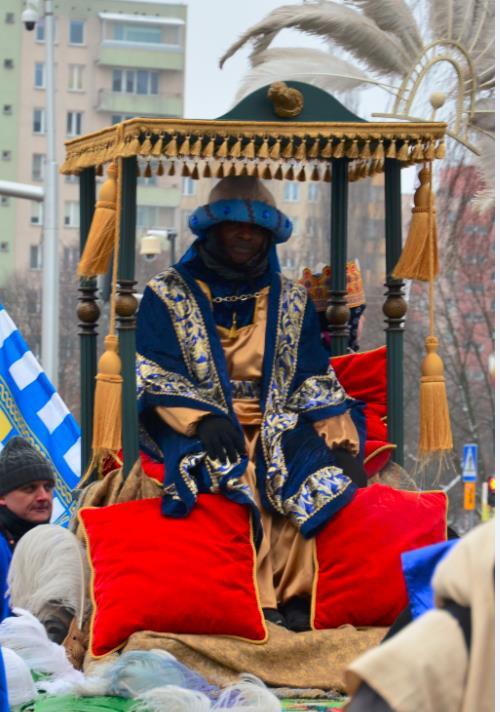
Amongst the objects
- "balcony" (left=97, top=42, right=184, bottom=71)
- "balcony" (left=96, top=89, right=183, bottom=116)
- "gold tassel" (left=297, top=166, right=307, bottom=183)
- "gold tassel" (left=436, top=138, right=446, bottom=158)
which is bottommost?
"gold tassel" (left=297, top=166, right=307, bottom=183)

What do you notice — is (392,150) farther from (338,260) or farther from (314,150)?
(338,260)

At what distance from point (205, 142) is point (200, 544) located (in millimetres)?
1660

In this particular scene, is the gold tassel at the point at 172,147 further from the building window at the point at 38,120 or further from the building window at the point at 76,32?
the building window at the point at 76,32

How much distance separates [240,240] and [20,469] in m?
1.56

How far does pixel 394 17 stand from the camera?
7961 millimetres

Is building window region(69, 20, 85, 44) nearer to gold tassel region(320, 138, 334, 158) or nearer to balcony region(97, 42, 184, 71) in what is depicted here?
balcony region(97, 42, 184, 71)

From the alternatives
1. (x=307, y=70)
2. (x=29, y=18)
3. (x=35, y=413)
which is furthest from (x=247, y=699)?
(x=29, y=18)

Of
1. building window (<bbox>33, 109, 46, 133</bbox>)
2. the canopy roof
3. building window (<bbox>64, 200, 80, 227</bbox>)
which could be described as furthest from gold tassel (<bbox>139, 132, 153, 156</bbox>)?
building window (<bbox>33, 109, 46, 133</bbox>)

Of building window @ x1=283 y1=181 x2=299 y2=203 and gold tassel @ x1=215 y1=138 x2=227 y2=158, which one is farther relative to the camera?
building window @ x1=283 y1=181 x2=299 y2=203

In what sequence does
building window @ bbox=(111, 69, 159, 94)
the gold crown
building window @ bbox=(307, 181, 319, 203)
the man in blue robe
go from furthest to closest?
building window @ bbox=(111, 69, 159, 94), building window @ bbox=(307, 181, 319, 203), the gold crown, the man in blue robe

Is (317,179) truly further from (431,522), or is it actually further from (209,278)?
(431,522)

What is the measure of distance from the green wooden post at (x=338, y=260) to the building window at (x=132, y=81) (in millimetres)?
44289

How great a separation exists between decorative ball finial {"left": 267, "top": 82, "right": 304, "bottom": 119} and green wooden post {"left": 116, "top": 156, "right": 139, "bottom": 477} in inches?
25.0

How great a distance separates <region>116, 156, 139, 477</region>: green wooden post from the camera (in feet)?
20.9
